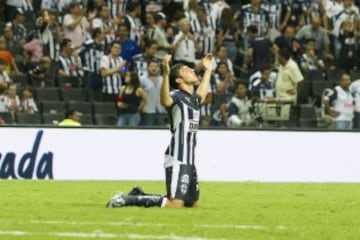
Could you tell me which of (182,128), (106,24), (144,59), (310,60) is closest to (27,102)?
(144,59)

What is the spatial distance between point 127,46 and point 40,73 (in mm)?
2122

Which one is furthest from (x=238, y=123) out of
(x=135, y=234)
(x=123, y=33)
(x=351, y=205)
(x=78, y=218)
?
(x=135, y=234)

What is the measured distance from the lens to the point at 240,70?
27.7 meters

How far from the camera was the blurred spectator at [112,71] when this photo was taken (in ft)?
84.8

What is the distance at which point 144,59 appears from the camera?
2630cm

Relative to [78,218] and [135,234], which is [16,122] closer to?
[78,218]

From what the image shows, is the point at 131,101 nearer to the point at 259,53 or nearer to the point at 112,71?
the point at 112,71

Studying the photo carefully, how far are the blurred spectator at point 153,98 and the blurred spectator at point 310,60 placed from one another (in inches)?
157

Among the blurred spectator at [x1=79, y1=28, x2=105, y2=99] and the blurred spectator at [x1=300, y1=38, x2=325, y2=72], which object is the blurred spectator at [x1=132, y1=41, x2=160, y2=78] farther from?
the blurred spectator at [x1=300, y1=38, x2=325, y2=72]

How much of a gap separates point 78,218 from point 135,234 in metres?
1.83

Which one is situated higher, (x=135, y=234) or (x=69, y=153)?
(x=135, y=234)

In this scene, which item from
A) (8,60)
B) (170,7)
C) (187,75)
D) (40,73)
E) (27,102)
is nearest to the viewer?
(187,75)

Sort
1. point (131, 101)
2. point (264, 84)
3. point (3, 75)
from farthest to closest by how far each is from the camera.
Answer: point (264, 84), point (131, 101), point (3, 75)

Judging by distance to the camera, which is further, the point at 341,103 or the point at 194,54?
the point at 194,54
